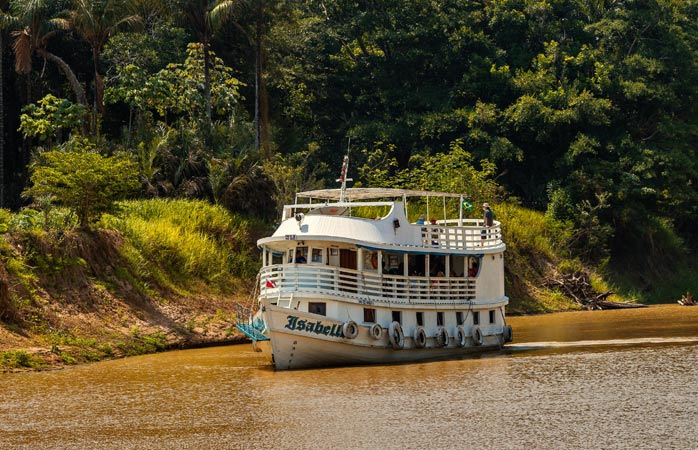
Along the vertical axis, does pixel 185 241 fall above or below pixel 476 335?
above

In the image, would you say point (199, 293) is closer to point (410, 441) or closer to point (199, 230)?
point (199, 230)

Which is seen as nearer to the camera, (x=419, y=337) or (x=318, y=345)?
(x=318, y=345)

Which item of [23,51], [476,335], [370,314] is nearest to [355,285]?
[370,314]

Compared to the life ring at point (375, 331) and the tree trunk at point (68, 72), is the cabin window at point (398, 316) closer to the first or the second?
the life ring at point (375, 331)

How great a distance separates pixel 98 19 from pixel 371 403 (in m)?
26.2

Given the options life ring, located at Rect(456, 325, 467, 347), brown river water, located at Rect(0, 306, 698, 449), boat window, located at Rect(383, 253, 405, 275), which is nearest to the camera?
brown river water, located at Rect(0, 306, 698, 449)

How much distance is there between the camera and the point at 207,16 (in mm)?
46438

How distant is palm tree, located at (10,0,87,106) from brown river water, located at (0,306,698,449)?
676 inches

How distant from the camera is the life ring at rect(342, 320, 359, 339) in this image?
91.8ft

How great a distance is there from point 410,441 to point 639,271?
1581 inches

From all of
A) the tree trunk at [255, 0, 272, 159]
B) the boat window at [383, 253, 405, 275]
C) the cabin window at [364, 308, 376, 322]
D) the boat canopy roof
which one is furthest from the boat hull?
the tree trunk at [255, 0, 272, 159]

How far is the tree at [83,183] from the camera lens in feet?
112

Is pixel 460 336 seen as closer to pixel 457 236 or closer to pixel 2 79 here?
pixel 457 236

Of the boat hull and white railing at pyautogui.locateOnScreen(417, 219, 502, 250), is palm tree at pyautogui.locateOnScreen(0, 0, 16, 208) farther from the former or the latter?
the boat hull
